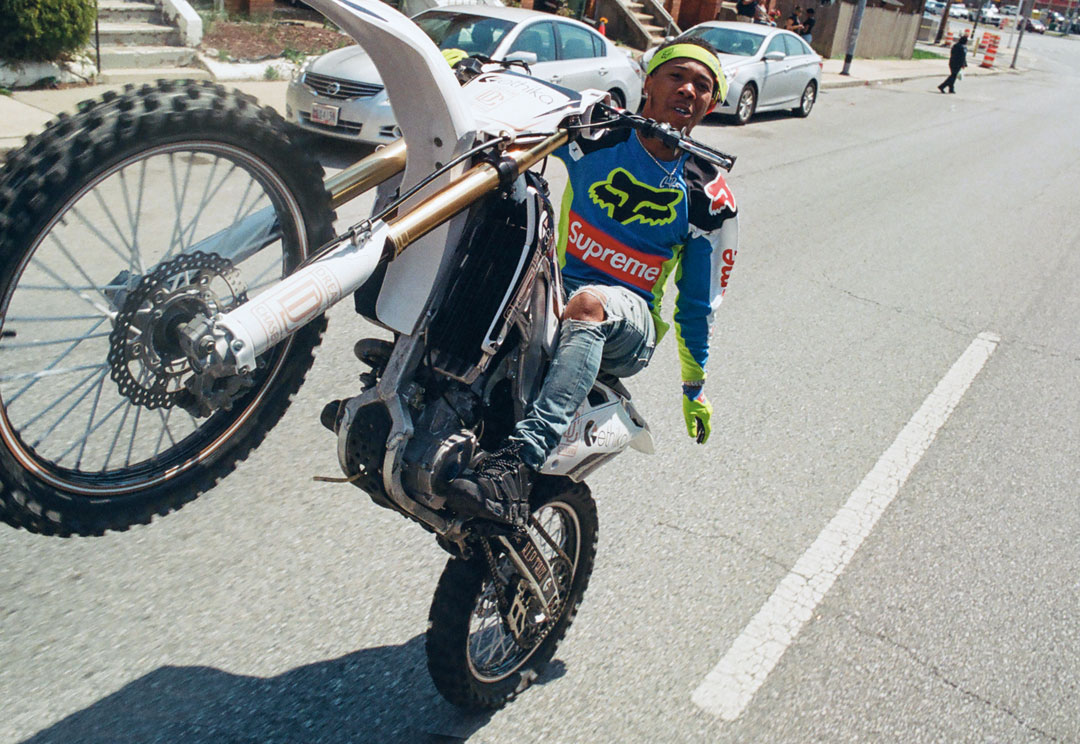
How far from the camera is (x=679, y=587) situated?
3.82 m

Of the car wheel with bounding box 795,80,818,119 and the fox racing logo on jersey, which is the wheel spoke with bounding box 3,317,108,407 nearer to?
the fox racing logo on jersey

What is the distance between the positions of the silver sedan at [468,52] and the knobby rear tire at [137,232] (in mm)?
6265

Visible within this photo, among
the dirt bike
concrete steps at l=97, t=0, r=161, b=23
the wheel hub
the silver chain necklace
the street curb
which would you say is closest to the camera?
the dirt bike

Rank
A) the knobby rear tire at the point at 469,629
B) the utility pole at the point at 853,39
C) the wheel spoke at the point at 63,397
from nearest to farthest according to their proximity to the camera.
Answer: the wheel spoke at the point at 63,397, the knobby rear tire at the point at 469,629, the utility pole at the point at 853,39

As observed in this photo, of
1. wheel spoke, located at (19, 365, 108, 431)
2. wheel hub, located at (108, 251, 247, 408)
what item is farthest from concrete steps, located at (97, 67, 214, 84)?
wheel hub, located at (108, 251, 247, 408)

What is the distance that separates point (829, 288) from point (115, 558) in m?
6.12

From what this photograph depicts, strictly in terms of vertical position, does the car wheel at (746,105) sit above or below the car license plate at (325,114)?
below

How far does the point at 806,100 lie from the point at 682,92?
55.6ft

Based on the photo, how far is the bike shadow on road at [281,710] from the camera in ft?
8.96

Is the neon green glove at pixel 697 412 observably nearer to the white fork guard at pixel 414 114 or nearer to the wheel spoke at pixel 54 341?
the white fork guard at pixel 414 114

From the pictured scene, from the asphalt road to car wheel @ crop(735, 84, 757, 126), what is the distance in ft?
33.2

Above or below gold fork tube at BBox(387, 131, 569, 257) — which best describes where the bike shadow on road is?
below

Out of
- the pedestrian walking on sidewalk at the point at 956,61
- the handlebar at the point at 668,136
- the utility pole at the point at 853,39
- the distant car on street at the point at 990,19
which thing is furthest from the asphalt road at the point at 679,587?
the distant car on street at the point at 990,19

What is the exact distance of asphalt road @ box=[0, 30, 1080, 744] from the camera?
9.75 feet
